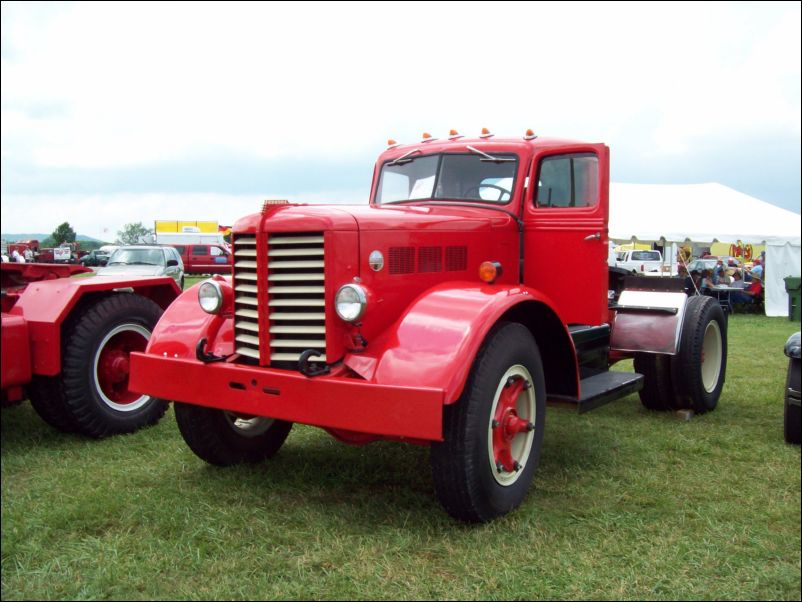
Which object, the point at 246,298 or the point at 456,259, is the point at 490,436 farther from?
the point at 246,298

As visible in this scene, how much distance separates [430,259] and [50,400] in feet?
9.43

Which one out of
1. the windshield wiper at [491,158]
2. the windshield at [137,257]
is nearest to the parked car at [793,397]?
the windshield wiper at [491,158]

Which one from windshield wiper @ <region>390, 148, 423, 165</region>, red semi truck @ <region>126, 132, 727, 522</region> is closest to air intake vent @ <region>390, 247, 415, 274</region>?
red semi truck @ <region>126, 132, 727, 522</region>

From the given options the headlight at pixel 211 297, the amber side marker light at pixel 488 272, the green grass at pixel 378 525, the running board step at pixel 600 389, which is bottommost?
the green grass at pixel 378 525

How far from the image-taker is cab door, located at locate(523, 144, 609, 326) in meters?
5.08

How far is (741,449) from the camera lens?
5203mm

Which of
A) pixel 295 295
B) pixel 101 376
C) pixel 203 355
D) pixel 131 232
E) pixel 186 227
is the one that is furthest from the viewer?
pixel 186 227

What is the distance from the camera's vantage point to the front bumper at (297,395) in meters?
3.32

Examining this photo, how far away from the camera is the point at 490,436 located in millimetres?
3713

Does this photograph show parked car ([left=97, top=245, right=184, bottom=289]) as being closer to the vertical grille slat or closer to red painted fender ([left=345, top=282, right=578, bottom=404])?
the vertical grille slat

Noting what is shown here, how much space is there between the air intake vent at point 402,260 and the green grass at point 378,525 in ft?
4.31

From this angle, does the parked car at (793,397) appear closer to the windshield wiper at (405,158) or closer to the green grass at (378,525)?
the green grass at (378,525)

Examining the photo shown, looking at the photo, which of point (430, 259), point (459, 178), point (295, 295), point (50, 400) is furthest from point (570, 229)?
point (50, 400)

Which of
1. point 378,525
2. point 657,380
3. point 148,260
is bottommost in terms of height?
point 378,525
